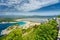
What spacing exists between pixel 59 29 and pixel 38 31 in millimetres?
472

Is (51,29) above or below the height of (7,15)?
below

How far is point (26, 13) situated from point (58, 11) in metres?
0.73

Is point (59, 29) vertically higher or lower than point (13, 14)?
lower

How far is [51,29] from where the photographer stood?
4.62 metres

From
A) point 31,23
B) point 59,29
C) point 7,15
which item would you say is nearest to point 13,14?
point 7,15

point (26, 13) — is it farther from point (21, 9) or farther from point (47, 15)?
point (47, 15)

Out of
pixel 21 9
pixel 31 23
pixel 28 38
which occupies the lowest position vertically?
pixel 28 38

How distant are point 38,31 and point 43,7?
0.56 meters

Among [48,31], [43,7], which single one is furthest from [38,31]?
[43,7]

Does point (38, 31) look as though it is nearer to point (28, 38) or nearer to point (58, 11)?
point (28, 38)

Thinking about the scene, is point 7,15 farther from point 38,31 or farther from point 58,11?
point 58,11

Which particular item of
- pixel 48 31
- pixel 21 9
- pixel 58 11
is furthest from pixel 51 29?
pixel 21 9

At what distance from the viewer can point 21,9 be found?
474 cm

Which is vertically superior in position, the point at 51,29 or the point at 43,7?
the point at 43,7
